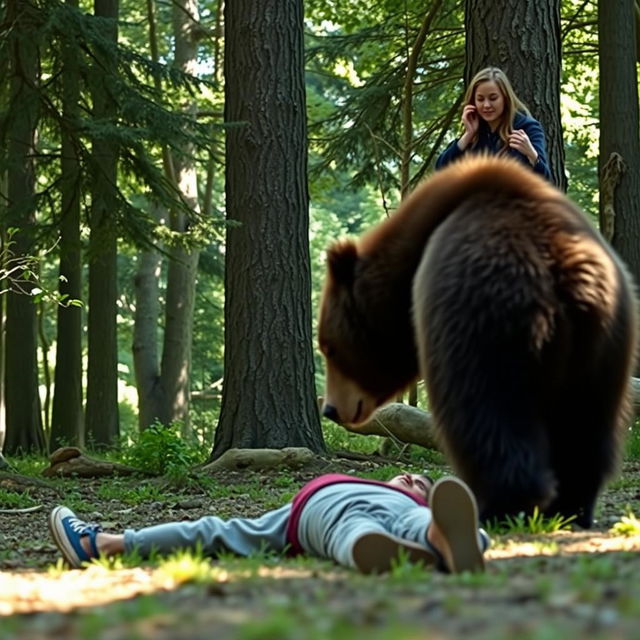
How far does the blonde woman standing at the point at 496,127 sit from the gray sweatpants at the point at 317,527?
3060 mm

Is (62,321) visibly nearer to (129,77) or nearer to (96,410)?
(96,410)

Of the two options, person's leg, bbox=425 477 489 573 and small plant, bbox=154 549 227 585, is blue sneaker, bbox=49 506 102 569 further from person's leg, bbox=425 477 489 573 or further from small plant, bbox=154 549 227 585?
person's leg, bbox=425 477 489 573

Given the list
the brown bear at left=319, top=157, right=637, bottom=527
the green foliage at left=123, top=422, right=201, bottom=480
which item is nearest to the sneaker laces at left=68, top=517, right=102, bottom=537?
the brown bear at left=319, top=157, right=637, bottom=527

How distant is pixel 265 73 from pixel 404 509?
298 inches

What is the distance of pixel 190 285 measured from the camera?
2234cm

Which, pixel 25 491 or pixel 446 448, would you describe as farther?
pixel 25 491

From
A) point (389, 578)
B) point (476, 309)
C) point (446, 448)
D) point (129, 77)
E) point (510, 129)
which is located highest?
point (129, 77)

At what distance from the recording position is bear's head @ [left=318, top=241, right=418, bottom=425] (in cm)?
571

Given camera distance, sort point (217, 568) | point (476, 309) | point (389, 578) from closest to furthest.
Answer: point (389, 578), point (217, 568), point (476, 309)

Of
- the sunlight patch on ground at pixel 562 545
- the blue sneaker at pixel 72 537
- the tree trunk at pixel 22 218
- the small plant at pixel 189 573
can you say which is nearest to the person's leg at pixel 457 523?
the sunlight patch on ground at pixel 562 545

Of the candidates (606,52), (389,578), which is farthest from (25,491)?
(606,52)

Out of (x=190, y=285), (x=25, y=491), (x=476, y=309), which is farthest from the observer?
(x=190, y=285)

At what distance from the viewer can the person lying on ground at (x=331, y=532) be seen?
4320 millimetres

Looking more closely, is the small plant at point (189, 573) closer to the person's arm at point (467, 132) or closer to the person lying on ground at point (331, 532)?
the person lying on ground at point (331, 532)
